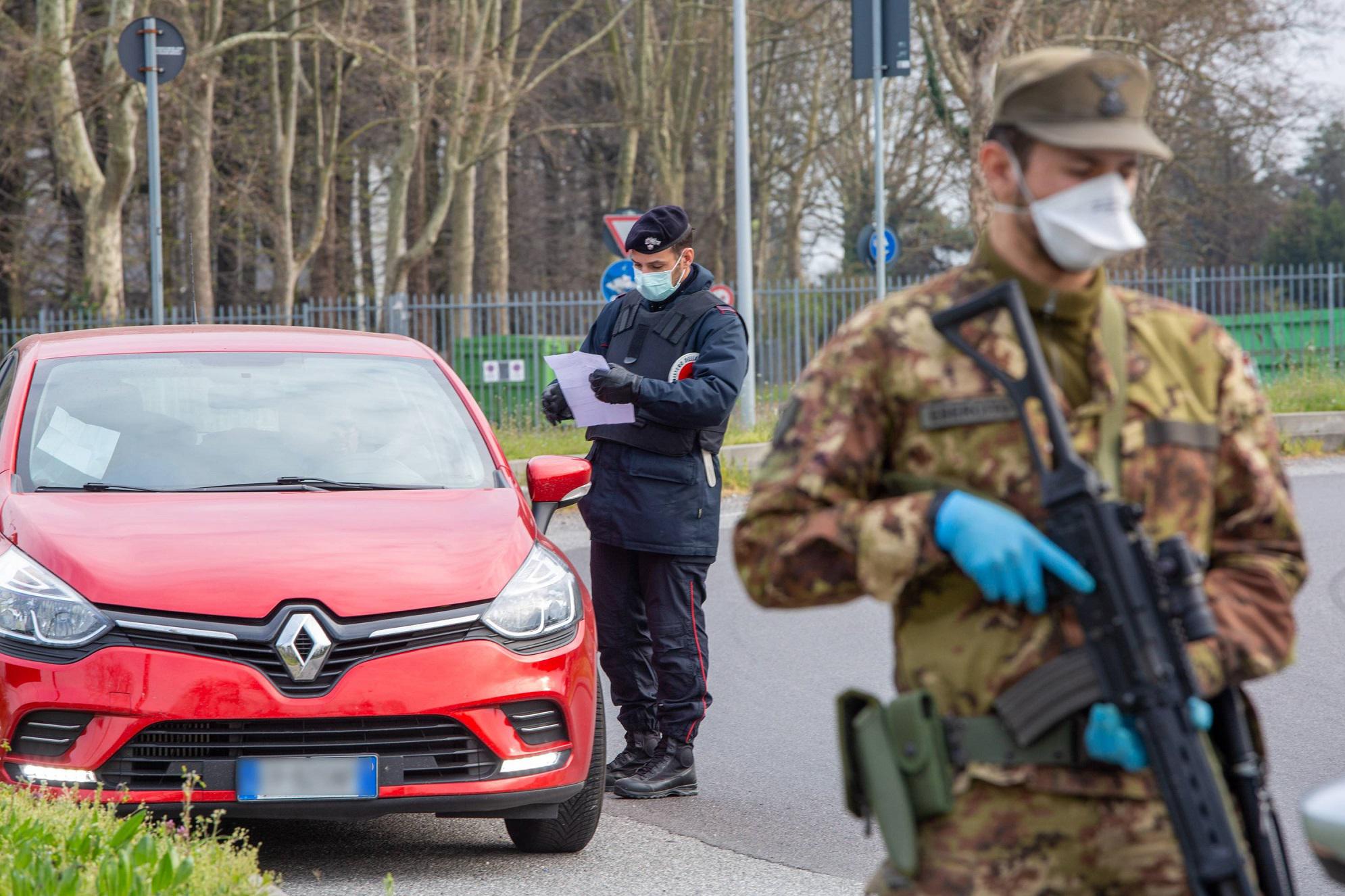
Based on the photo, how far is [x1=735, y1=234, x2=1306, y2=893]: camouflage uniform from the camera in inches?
94.2

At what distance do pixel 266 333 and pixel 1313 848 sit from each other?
15.3 feet

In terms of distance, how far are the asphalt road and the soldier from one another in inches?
101

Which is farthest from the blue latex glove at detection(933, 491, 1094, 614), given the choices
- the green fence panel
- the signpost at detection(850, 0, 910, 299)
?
the green fence panel

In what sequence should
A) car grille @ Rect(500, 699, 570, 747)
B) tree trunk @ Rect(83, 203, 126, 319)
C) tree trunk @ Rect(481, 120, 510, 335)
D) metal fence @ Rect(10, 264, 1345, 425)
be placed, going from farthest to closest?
tree trunk @ Rect(481, 120, 510, 335), metal fence @ Rect(10, 264, 1345, 425), tree trunk @ Rect(83, 203, 126, 319), car grille @ Rect(500, 699, 570, 747)

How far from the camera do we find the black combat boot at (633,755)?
20.5 feet

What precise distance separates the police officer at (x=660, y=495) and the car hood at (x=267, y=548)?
2.40 ft

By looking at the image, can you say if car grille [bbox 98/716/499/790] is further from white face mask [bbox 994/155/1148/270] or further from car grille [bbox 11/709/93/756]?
white face mask [bbox 994/155/1148/270]

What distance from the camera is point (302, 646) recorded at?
469 centimetres

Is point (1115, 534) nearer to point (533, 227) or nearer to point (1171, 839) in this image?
point (1171, 839)

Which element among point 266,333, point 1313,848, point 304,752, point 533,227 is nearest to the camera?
point 1313,848

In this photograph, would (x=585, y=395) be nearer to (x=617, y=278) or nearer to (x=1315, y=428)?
(x=617, y=278)

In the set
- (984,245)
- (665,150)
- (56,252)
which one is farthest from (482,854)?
(665,150)

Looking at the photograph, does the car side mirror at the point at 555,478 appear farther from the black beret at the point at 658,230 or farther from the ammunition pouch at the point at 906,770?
the ammunition pouch at the point at 906,770

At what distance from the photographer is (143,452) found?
5.56 m
